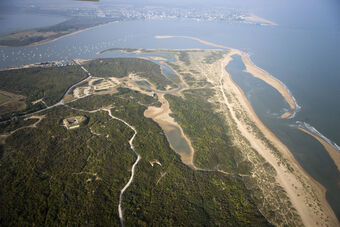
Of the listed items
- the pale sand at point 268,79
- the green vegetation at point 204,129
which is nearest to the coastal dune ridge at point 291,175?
the pale sand at point 268,79

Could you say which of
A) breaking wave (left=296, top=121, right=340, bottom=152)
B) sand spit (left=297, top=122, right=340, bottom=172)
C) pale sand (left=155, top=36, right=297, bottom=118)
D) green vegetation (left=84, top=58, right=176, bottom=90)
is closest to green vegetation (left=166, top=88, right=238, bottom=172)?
green vegetation (left=84, top=58, right=176, bottom=90)

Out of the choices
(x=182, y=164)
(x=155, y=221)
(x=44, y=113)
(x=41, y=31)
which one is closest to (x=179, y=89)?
(x=182, y=164)

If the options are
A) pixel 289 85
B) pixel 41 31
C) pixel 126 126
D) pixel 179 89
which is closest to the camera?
pixel 126 126

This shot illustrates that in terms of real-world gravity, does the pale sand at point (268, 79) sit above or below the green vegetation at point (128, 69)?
below

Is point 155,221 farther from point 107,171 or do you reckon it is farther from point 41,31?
point 41,31

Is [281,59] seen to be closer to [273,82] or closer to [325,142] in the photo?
[273,82]

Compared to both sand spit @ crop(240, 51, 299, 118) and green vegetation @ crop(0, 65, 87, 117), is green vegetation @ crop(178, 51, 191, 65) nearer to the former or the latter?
sand spit @ crop(240, 51, 299, 118)

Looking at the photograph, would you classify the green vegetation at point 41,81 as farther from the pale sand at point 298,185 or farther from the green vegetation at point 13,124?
the pale sand at point 298,185
